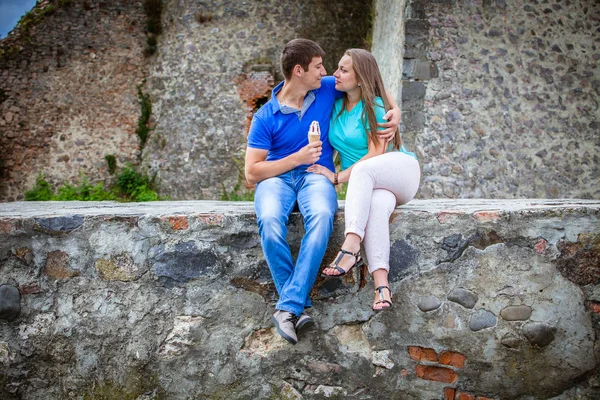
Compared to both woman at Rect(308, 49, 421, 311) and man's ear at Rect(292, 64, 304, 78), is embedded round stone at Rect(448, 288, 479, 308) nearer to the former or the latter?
woman at Rect(308, 49, 421, 311)

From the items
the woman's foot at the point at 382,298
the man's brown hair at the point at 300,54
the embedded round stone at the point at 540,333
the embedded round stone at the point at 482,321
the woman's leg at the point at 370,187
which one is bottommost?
the embedded round stone at the point at 540,333

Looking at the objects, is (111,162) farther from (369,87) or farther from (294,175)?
(369,87)

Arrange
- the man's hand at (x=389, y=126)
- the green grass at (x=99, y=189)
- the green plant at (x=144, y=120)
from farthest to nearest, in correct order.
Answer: the green plant at (x=144, y=120)
the green grass at (x=99, y=189)
the man's hand at (x=389, y=126)

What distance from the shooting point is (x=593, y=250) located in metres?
2.67

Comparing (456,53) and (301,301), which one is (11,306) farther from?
(456,53)

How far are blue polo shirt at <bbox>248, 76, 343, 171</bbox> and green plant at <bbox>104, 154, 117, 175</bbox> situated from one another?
8086 mm

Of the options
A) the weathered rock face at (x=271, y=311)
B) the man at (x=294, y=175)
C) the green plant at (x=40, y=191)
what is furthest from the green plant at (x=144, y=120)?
the weathered rock face at (x=271, y=311)

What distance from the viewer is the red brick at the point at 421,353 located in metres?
2.67

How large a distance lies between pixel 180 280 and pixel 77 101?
9.04 metres

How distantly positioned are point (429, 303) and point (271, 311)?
0.77 m

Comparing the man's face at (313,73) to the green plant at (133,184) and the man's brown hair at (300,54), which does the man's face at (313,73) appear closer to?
the man's brown hair at (300,54)

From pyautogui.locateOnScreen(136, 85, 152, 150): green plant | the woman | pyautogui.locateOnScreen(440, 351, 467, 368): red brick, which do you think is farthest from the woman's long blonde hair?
pyautogui.locateOnScreen(136, 85, 152, 150): green plant

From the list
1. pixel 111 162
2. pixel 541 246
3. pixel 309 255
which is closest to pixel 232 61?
pixel 111 162

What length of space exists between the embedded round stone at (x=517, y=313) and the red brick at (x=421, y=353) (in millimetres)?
379
